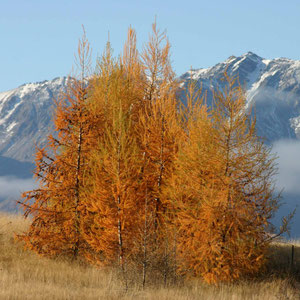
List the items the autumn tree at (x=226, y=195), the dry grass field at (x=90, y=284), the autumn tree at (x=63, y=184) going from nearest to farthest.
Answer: the dry grass field at (x=90, y=284), the autumn tree at (x=226, y=195), the autumn tree at (x=63, y=184)

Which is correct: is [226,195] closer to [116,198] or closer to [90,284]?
[116,198]

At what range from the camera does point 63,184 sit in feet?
57.2

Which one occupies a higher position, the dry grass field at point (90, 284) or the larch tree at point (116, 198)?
the larch tree at point (116, 198)

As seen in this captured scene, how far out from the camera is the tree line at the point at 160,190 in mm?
14438

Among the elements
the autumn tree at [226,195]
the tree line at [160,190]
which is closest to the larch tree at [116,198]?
the tree line at [160,190]

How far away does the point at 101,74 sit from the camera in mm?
19844

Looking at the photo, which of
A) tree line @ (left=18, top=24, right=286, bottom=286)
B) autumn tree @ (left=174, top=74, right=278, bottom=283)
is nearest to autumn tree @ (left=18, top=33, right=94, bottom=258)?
tree line @ (left=18, top=24, right=286, bottom=286)

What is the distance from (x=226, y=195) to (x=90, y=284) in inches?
193

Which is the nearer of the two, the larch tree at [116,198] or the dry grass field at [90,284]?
the dry grass field at [90,284]

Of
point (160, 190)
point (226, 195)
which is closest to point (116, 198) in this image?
point (160, 190)

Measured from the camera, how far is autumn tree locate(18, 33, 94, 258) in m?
16.9

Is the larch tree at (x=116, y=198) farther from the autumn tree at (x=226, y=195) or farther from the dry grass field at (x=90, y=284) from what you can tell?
the autumn tree at (x=226, y=195)

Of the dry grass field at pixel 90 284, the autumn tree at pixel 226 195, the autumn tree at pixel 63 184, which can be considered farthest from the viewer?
the autumn tree at pixel 63 184

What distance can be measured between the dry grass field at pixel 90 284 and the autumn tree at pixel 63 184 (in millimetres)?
760
